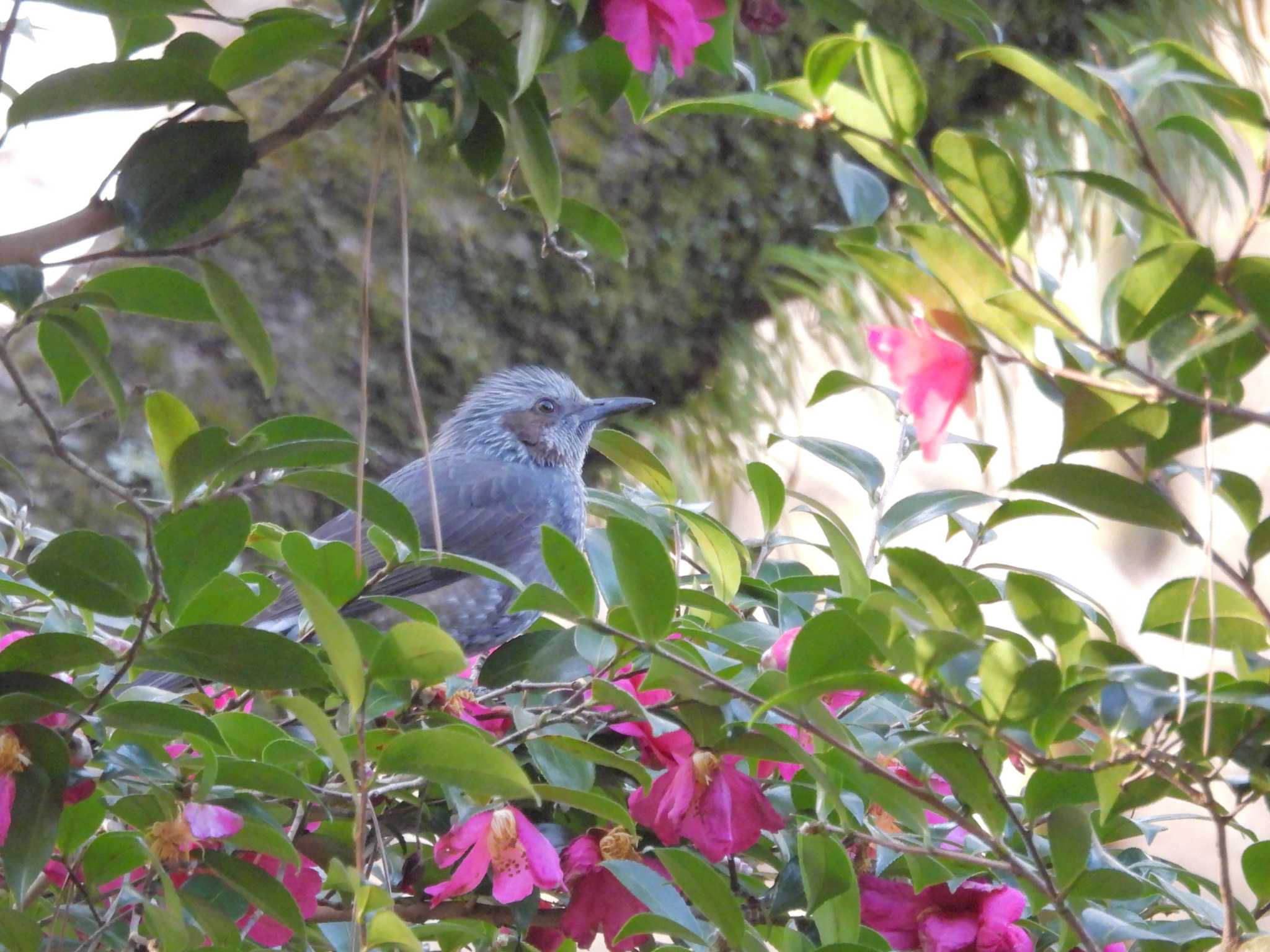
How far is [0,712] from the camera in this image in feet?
2.62

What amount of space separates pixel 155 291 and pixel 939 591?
0.56 m

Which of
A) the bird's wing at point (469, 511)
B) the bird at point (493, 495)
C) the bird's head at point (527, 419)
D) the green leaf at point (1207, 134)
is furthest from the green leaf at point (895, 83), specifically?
the bird's head at point (527, 419)

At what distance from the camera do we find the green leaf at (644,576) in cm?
81

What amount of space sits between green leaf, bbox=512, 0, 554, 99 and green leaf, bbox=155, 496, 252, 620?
12.2 inches

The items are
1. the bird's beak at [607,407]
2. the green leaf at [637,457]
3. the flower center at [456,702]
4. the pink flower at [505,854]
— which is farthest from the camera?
the bird's beak at [607,407]

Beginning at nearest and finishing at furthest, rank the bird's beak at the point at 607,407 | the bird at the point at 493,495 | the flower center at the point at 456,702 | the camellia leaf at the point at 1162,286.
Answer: the camellia leaf at the point at 1162,286 → the flower center at the point at 456,702 → the bird at the point at 493,495 → the bird's beak at the point at 607,407

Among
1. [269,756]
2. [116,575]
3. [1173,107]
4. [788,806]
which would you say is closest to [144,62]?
[116,575]

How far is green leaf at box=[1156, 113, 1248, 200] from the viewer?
67 cm

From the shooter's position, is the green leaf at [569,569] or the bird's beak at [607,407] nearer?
the green leaf at [569,569]

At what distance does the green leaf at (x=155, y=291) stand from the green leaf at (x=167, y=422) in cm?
7

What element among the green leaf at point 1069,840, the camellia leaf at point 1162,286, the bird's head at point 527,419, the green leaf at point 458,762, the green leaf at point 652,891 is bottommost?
the bird's head at point 527,419

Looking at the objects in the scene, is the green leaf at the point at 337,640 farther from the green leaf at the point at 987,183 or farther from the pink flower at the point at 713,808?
the green leaf at the point at 987,183

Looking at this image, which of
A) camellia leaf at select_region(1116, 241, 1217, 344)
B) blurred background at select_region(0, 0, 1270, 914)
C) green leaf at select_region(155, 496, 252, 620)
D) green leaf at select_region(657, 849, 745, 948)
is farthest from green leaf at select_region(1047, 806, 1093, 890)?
blurred background at select_region(0, 0, 1270, 914)

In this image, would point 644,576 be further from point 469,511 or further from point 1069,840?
point 469,511
